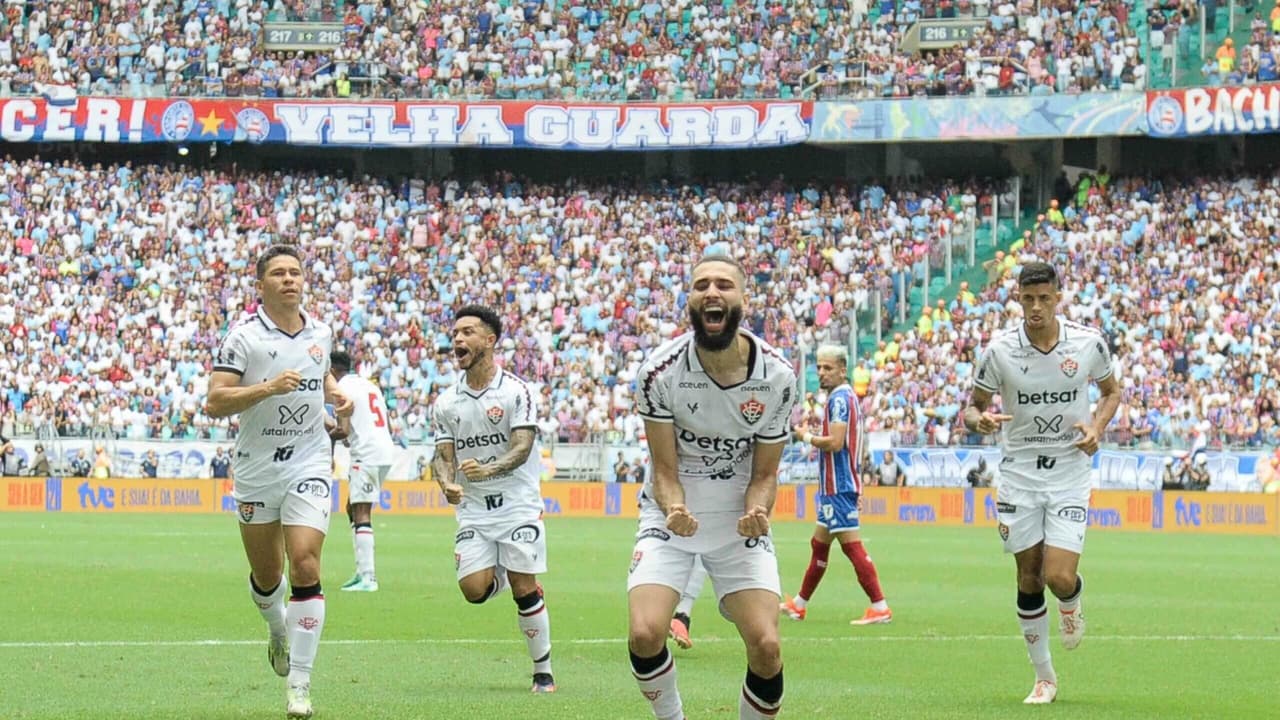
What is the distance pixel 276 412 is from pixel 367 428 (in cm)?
902

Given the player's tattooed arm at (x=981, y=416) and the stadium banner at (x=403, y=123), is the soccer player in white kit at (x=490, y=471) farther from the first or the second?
the stadium banner at (x=403, y=123)

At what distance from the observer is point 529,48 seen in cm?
5197

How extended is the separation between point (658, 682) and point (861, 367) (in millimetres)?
34928

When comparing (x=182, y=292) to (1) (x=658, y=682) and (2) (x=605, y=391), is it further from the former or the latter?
(1) (x=658, y=682)

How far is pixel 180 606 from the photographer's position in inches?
709

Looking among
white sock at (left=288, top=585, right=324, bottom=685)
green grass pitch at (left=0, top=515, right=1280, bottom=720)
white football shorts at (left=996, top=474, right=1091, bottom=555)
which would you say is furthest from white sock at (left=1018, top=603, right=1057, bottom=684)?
white sock at (left=288, top=585, right=324, bottom=685)

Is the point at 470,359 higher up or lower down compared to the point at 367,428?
higher up

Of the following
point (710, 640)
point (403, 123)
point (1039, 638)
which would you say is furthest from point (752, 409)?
point (403, 123)

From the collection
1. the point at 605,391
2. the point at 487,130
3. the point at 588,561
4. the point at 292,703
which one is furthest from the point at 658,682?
the point at 487,130

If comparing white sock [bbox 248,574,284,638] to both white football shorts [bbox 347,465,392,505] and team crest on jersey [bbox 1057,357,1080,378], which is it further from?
white football shorts [bbox 347,465,392,505]

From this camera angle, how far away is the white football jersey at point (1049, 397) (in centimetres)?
1220

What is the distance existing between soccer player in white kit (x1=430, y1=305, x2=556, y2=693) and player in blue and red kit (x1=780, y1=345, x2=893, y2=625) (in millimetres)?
4605

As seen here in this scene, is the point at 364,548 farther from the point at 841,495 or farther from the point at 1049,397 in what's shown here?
the point at 1049,397

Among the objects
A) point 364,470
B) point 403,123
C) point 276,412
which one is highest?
point 276,412
